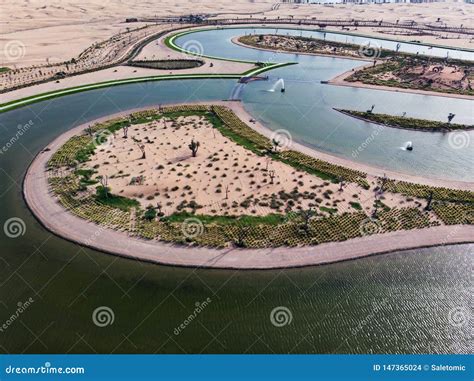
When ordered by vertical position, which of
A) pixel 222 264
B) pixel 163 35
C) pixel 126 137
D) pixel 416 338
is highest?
pixel 163 35

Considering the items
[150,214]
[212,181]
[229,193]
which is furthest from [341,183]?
[150,214]

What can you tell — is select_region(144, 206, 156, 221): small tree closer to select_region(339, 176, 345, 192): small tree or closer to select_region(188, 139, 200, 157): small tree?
select_region(188, 139, 200, 157): small tree

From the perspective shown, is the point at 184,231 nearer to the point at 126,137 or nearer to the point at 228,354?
the point at 228,354

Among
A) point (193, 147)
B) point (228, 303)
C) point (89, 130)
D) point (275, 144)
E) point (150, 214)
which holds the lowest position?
point (228, 303)

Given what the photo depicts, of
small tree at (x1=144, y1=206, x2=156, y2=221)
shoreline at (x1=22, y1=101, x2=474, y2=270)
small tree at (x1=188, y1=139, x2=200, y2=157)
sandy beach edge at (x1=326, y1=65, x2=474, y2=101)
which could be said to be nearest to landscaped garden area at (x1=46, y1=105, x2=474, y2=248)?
small tree at (x1=144, y1=206, x2=156, y2=221)

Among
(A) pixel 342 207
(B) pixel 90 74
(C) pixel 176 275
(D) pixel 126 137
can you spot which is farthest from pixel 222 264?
(B) pixel 90 74

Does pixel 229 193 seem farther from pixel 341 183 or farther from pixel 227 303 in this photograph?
pixel 227 303
